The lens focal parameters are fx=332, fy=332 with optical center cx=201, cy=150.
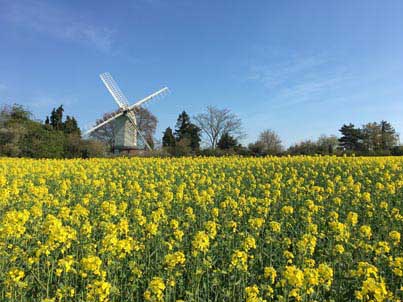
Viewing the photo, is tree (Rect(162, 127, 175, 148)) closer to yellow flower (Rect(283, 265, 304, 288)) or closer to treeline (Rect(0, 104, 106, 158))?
treeline (Rect(0, 104, 106, 158))

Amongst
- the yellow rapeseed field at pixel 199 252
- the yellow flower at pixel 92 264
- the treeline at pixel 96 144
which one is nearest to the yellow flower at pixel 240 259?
the yellow rapeseed field at pixel 199 252

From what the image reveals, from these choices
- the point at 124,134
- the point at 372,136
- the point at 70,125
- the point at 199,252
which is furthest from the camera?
the point at 70,125

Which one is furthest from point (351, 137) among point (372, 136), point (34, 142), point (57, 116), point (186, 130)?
point (57, 116)

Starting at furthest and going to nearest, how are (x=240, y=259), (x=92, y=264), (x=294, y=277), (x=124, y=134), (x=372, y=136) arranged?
(x=372, y=136), (x=124, y=134), (x=240, y=259), (x=92, y=264), (x=294, y=277)

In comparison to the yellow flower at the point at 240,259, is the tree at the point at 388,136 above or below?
above

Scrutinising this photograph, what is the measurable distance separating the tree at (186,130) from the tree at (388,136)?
29625 mm

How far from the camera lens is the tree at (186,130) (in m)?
60.1

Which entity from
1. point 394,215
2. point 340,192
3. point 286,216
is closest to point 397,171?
point 340,192

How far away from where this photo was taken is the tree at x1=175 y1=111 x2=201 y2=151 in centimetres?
6006

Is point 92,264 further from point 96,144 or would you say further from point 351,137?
point 351,137

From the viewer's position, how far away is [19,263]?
434 cm

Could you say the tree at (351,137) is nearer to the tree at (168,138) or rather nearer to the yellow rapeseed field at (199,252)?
the tree at (168,138)

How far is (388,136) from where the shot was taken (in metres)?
52.9

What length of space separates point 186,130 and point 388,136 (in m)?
34.1
